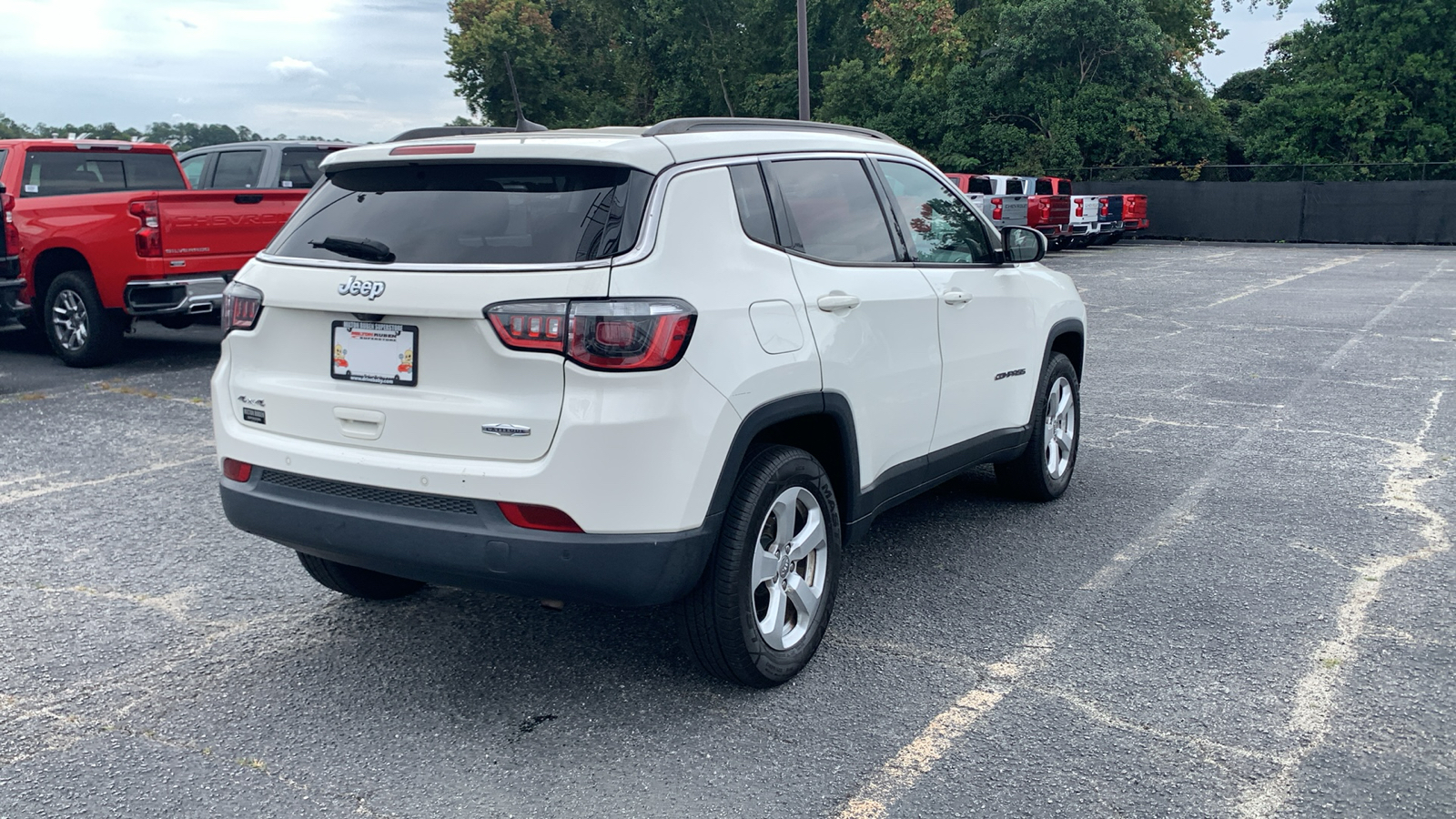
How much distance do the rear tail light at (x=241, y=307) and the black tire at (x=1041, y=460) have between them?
135 inches

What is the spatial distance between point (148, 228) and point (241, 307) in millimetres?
6814

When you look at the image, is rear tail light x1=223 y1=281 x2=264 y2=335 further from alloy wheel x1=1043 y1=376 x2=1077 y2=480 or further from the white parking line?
alloy wheel x1=1043 y1=376 x2=1077 y2=480

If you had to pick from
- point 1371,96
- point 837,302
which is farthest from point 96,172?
point 1371,96

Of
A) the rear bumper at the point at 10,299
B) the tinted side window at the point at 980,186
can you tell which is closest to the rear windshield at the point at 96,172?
the rear bumper at the point at 10,299

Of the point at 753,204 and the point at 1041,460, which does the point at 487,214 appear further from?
the point at 1041,460

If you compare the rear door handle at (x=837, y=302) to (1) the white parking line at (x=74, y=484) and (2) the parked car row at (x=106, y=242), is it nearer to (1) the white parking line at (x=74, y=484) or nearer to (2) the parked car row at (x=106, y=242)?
(1) the white parking line at (x=74, y=484)

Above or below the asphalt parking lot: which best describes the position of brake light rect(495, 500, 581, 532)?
above

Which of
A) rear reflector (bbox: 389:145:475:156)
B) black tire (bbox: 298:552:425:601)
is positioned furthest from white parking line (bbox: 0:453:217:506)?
rear reflector (bbox: 389:145:475:156)

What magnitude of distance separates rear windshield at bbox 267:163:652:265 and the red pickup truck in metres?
6.74

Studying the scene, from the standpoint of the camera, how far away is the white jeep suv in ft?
11.0

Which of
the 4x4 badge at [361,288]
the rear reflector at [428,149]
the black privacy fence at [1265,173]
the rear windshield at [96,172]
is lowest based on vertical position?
the 4x4 badge at [361,288]

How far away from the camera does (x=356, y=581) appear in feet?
14.9

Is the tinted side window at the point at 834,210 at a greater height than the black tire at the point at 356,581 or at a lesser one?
greater

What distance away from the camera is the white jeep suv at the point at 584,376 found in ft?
11.0
